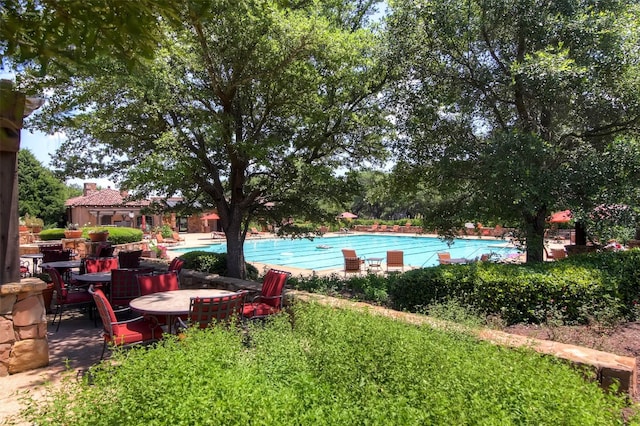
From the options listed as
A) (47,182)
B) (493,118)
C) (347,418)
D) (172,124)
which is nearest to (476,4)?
(493,118)

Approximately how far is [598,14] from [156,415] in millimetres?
9435

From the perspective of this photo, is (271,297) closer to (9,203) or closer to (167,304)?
(167,304)

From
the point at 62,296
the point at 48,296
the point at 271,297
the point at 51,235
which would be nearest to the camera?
the point at 271,297

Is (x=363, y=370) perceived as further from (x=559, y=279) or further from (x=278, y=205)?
(x=278, y=205)

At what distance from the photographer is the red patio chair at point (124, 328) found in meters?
4.57

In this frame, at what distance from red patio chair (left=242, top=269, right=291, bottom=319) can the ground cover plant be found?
2.54m

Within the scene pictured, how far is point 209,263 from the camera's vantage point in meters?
10.3

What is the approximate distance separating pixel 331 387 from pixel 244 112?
7906mm

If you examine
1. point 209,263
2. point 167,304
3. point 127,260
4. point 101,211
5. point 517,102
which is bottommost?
point 167,304

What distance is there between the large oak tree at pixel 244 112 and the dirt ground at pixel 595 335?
4.64m

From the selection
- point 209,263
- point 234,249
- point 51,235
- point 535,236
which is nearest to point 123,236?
point 51,235

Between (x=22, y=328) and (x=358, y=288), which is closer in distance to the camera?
(x=22, y=328)

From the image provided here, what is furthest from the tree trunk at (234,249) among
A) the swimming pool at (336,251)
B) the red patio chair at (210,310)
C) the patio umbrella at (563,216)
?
the swimming pool at (336,251)

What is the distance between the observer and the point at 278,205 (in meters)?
10.1
